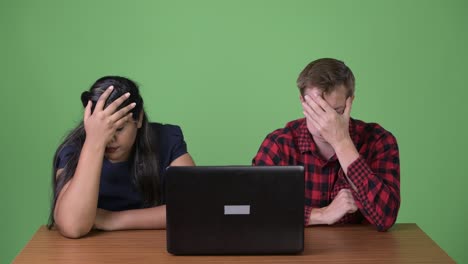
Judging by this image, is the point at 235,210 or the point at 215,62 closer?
the point at 235,210

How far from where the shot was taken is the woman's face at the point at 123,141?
222 cm

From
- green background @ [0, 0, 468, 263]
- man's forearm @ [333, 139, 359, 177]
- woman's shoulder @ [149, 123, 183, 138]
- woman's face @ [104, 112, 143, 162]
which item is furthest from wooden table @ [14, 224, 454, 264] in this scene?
green background @ [0, 0, 468, 263]

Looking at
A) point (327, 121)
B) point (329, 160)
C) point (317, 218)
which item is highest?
point (327, 121)

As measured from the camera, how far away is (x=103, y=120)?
2.12 metres

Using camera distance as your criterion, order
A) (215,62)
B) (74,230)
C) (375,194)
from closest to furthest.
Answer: (74,230) → (375,194) → (215,62)

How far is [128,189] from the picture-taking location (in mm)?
2441

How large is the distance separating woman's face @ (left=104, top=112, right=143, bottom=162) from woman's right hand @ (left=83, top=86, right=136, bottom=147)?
72 mm

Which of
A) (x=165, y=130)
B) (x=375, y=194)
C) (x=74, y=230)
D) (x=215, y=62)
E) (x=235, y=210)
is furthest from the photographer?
(x=215, y=62)

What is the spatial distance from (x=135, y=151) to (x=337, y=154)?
2.21 feet

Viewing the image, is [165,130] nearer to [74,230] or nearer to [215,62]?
[74,230]

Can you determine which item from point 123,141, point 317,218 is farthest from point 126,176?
point 317,218

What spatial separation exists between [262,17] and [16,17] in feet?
3.84

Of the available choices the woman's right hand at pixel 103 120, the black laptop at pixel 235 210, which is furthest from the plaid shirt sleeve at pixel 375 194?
the woman's right hand at pixel 103 120

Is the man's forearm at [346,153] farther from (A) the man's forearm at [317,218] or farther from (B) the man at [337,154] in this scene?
(A) the man's forearm at [317,218]
